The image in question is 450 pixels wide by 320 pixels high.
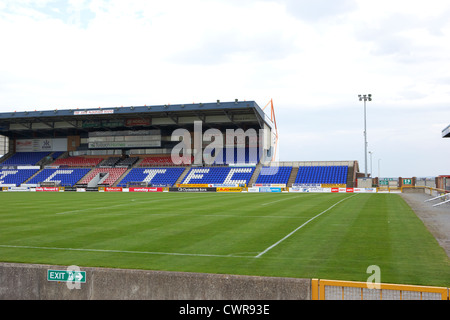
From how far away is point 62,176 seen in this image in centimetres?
6831

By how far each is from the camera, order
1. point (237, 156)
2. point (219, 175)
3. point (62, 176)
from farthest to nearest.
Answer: point (237, 156) < point (62, 176) < point (219, 175)

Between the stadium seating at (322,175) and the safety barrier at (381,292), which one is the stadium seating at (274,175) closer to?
the stadium seating at (322,175)

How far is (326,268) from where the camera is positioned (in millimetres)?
9680

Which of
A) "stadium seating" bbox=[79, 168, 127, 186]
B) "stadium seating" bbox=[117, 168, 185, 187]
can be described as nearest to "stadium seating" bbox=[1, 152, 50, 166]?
"stadium seating" bbox=[79, 168, 127, 186]

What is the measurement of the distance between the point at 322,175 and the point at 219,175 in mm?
16873

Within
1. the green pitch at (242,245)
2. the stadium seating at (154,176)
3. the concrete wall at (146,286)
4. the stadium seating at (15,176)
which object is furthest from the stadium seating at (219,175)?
the concrete wall at (146,286)

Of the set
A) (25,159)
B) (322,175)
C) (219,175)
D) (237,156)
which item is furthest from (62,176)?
(322,175)

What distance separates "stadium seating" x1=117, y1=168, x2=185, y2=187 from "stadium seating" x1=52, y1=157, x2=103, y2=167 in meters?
10.8

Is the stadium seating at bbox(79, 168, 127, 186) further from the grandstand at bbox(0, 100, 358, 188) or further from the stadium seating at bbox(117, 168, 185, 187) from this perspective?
the stadium seating at bbox(117, 168, 185, 187)

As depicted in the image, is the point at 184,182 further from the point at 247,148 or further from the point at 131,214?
the point at 131,214

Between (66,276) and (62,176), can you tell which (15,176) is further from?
(66,276)
